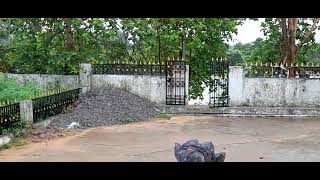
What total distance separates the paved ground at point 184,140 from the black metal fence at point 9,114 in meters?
0.93

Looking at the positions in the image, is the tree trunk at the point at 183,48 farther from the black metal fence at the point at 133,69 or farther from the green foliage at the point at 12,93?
the green foliage at the point at 12,93

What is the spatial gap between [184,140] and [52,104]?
14.2 ft

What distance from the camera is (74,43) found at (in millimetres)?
18938

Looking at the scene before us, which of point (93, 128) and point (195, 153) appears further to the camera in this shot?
point (93, 128)

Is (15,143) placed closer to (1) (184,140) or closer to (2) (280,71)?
(1) (184,140)

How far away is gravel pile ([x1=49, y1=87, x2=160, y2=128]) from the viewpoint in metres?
12.6

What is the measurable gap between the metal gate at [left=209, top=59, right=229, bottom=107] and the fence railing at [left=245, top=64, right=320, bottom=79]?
32.3 inches

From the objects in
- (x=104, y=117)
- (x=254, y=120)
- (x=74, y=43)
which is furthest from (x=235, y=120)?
(x=74, y=43)

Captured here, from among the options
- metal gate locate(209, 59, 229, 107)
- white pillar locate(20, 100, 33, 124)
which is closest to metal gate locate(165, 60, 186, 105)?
metal gate locate(209, 59, 229, 107)

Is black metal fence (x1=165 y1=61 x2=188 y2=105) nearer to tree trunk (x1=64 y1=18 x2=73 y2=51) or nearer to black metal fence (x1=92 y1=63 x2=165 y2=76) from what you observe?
black metal fence (x1=92 y1=63 x2=165 y2=76)

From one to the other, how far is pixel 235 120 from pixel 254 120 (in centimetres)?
61

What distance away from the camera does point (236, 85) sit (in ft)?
49.4

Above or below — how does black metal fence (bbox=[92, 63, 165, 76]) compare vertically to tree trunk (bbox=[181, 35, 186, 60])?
below
